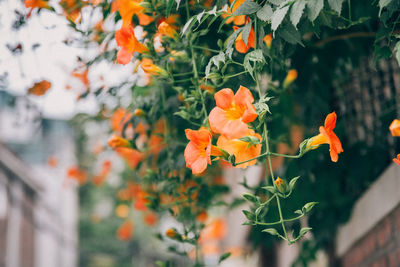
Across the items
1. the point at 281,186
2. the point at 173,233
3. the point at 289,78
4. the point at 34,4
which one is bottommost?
the point at 173,233

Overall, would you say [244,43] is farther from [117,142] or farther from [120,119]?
[120,119]

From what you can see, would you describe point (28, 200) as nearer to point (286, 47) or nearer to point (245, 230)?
→ point (245, 230)

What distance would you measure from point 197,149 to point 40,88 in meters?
1.13

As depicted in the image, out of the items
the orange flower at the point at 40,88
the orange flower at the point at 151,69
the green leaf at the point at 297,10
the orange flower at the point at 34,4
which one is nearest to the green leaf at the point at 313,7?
the green leaf at the point at 297,10

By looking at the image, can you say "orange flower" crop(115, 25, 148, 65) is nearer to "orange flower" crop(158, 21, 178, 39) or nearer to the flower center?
"orange flower" crop(158, 21, 178, 39)

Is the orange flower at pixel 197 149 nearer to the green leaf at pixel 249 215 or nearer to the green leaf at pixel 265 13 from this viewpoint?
the green leaf at pixel 249 215

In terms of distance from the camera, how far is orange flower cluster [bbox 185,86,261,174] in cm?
97

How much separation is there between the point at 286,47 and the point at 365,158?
1.03 meters

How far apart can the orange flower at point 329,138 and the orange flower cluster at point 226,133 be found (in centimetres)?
13

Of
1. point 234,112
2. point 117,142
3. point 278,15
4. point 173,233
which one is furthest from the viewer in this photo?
point 117,142

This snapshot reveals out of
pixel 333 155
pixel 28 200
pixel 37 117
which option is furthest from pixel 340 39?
pixel 28 200

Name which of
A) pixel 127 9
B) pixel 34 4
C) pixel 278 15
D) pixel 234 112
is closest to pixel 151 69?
pixel 127 9

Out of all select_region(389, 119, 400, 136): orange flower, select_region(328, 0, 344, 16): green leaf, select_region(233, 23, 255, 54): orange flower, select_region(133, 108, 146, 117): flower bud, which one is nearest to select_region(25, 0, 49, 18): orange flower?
select_region(133, 108, 146, 117): flower bud

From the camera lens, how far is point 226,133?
3.18 feet
